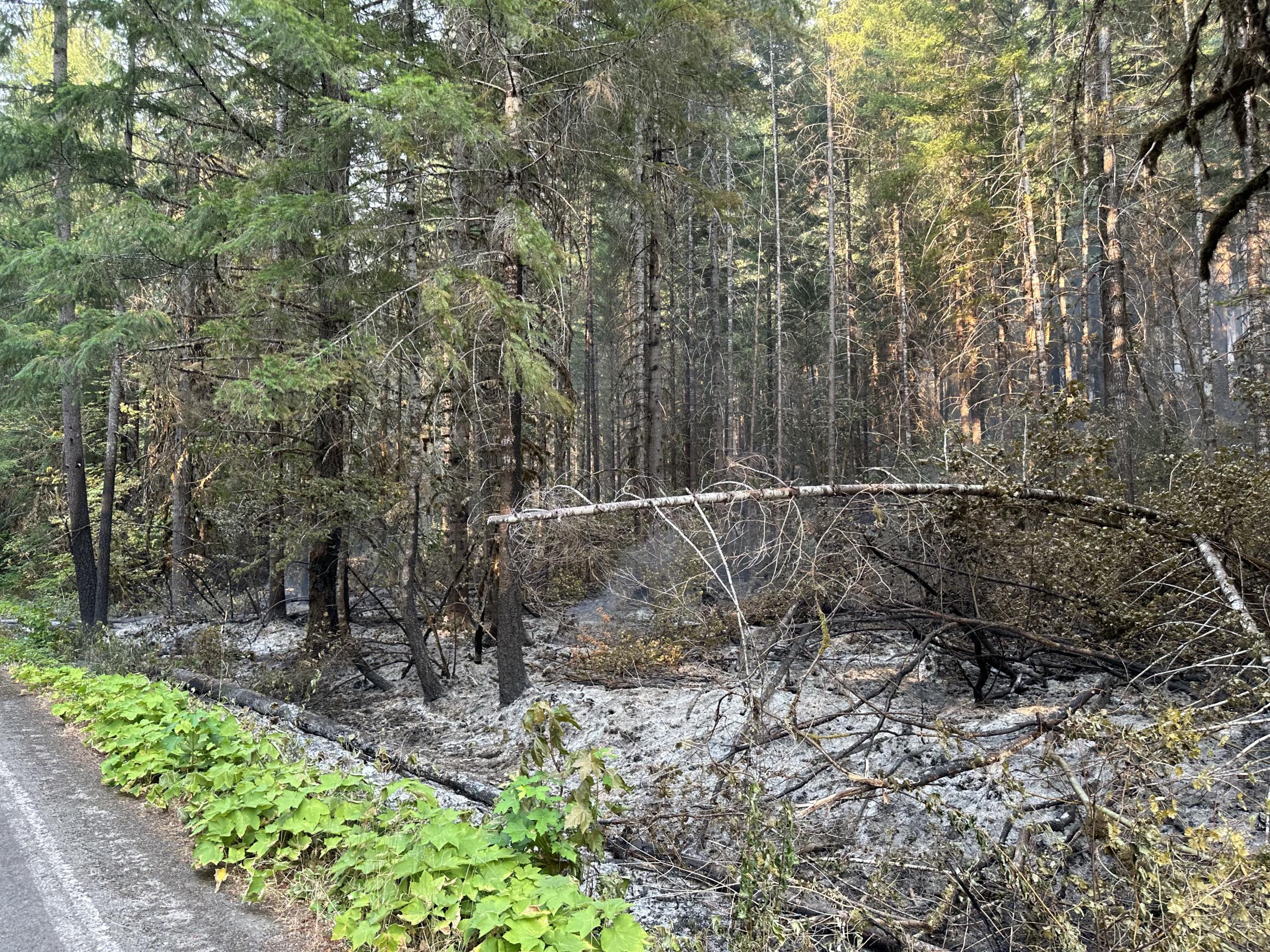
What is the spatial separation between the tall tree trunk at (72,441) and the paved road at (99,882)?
8.21 m

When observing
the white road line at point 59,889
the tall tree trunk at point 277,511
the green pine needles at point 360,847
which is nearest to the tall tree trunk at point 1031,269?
the tall tree trunk at point 277,511

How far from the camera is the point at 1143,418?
1430cm

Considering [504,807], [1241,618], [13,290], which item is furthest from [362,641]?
[13,290]

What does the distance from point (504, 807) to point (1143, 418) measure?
591 inches

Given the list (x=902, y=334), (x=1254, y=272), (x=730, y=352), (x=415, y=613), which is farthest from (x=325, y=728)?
(x=902, y=334)

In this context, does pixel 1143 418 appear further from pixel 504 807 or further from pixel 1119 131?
pixel 504 807

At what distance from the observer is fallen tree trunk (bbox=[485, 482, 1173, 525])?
4.92 metres

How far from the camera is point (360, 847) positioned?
3.96m

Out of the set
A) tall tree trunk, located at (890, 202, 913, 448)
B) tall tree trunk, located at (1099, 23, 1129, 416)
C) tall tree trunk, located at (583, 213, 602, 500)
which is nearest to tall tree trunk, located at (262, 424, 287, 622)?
tall tree trunk, located at (1099, 23, 1129, 416)

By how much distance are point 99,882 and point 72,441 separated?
37.2 ft

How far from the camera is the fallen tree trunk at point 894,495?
194 inches

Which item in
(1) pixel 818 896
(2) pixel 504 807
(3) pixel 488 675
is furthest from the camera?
(3) pixel 488 675

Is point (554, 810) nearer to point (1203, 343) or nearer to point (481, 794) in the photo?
point (481, 794)

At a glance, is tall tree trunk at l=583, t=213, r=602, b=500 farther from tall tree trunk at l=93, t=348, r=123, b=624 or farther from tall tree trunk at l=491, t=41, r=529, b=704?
tall tree trunk at l=491, t=41, r=529, b=704
